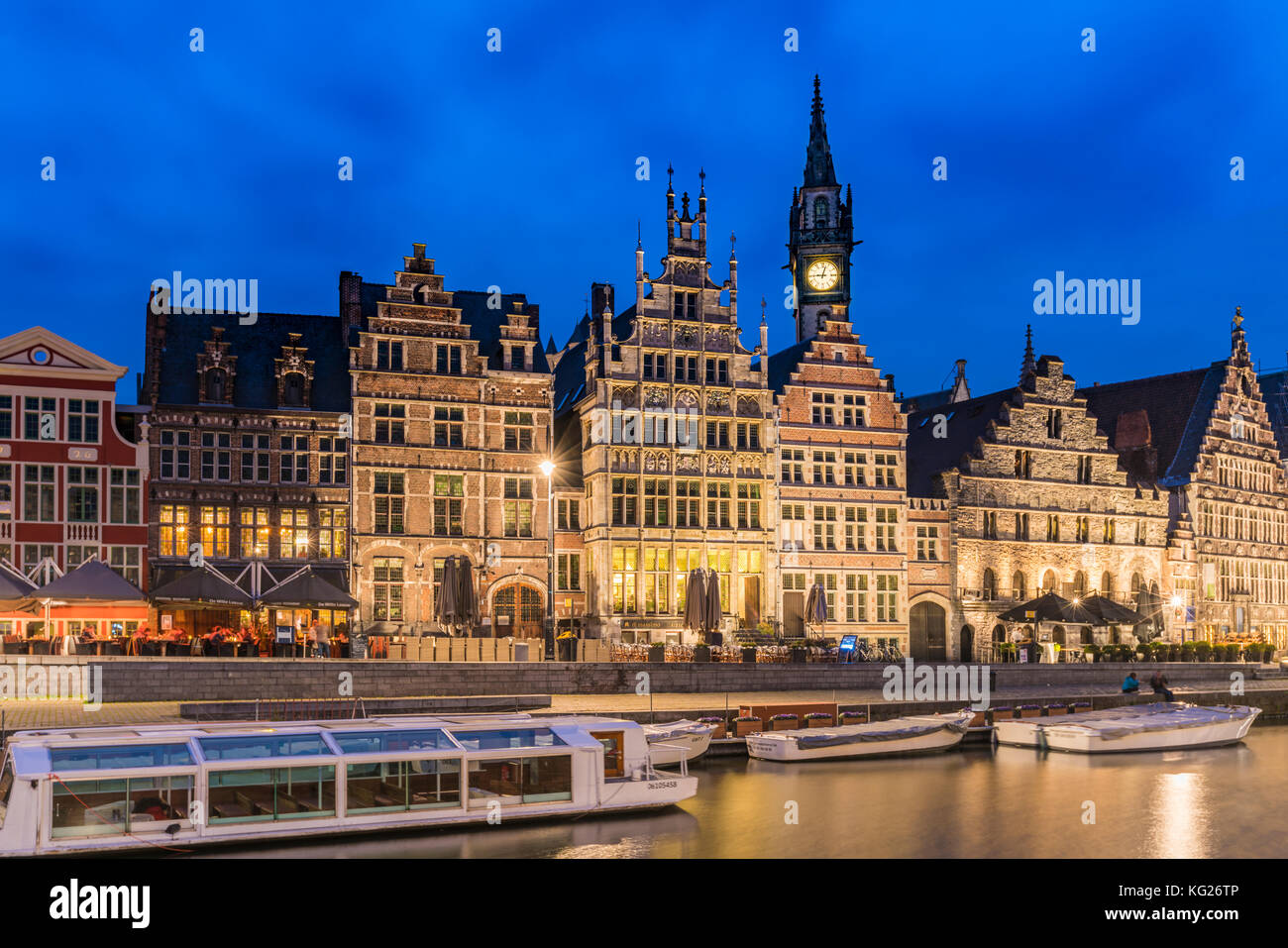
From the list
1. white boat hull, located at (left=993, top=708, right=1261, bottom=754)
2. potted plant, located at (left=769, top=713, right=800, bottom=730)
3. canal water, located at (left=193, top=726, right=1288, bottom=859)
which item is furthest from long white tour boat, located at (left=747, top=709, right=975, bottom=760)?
white boat hull, located at (left=993, top=708, right=1261, bottom=754)

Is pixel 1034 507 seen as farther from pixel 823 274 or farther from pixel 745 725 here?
pixel 745 725

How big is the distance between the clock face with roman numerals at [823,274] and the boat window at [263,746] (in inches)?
1925

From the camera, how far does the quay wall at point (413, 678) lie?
30422mm

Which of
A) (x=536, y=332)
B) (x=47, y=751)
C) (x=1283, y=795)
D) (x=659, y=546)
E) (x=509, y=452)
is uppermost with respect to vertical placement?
(x=536, y=332)

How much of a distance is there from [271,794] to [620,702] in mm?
13010

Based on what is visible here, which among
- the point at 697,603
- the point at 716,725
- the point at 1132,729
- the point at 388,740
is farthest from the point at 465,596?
the point at 1132,729

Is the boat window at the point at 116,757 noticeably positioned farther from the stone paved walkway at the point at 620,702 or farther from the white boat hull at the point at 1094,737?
the white boat hull at the point at 1094,737

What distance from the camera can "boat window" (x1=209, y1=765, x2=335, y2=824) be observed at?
20188 mm

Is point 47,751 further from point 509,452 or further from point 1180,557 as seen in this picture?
point 1180,557

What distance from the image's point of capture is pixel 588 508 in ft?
151

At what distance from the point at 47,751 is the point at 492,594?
82.7 ft

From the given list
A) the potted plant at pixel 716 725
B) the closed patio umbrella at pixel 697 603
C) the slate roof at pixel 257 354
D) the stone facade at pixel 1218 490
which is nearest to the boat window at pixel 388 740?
the potted plant at pixel 716 725

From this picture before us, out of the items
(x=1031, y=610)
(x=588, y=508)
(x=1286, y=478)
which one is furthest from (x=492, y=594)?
(x=1286, y=478)

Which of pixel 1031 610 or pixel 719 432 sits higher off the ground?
pixel 719 432
